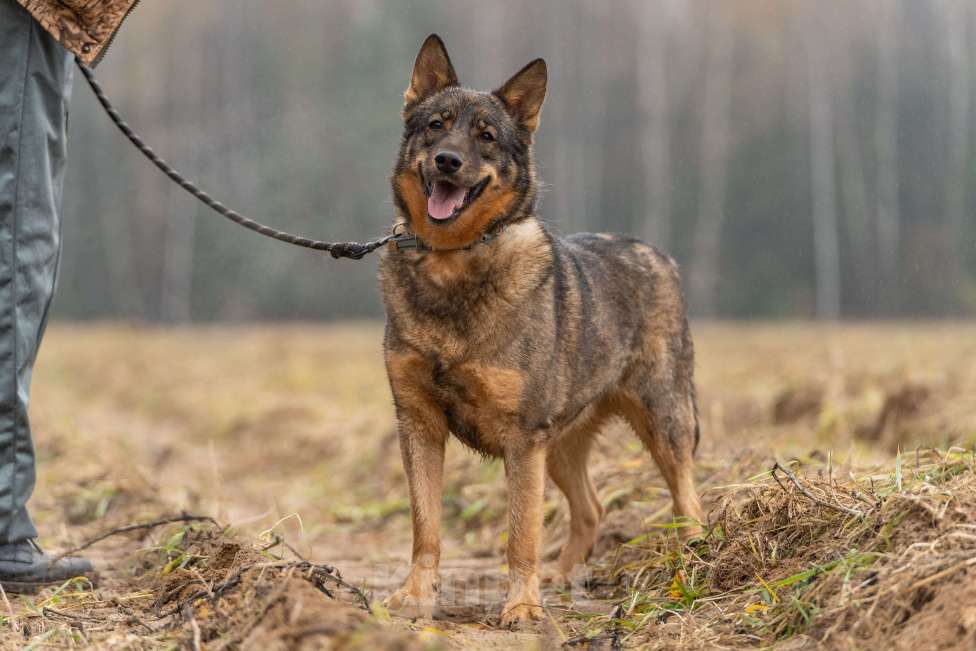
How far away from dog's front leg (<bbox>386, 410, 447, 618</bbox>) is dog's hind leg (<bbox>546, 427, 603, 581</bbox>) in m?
1.04

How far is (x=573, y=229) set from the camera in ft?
77.7

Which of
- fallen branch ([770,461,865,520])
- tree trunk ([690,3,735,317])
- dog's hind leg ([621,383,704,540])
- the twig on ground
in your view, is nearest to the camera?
the twig on ground

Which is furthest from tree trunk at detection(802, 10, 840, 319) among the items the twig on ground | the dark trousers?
the twig on ground

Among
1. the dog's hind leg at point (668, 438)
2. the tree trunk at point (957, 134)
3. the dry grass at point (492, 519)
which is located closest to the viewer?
the dry grass at point (492, 519)

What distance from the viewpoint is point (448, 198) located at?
412 centimetres

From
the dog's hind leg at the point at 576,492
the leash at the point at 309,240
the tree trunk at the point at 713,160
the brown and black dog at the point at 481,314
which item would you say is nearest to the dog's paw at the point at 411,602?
the brown and black dog at the point at 481,314

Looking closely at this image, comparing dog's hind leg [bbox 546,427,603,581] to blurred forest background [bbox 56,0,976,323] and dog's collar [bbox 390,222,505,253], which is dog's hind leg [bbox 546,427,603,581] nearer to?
dog's collar [bbox 390,222,505,253]

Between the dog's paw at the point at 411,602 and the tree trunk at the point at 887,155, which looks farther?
the tree trunk at the point at 887,155

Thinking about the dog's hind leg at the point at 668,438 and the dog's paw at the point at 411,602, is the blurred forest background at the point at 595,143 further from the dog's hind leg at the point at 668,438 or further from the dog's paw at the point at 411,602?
the dog's paw at the point at 411,602

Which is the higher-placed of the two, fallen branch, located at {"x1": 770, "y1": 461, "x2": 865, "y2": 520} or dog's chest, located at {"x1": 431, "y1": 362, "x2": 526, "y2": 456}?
dog's chest, located at {"x1": 431, "y1": 362, "x2": 526, "y2": 456}

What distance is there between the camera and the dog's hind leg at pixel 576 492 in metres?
5.20

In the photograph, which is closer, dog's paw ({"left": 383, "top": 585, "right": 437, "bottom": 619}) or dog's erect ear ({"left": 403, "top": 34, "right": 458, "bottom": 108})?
dog's paw ({"left": 383, "top": 585, "right": 437, "bottom": 619})

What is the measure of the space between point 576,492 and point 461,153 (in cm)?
195

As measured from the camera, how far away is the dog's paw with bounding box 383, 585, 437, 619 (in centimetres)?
396
